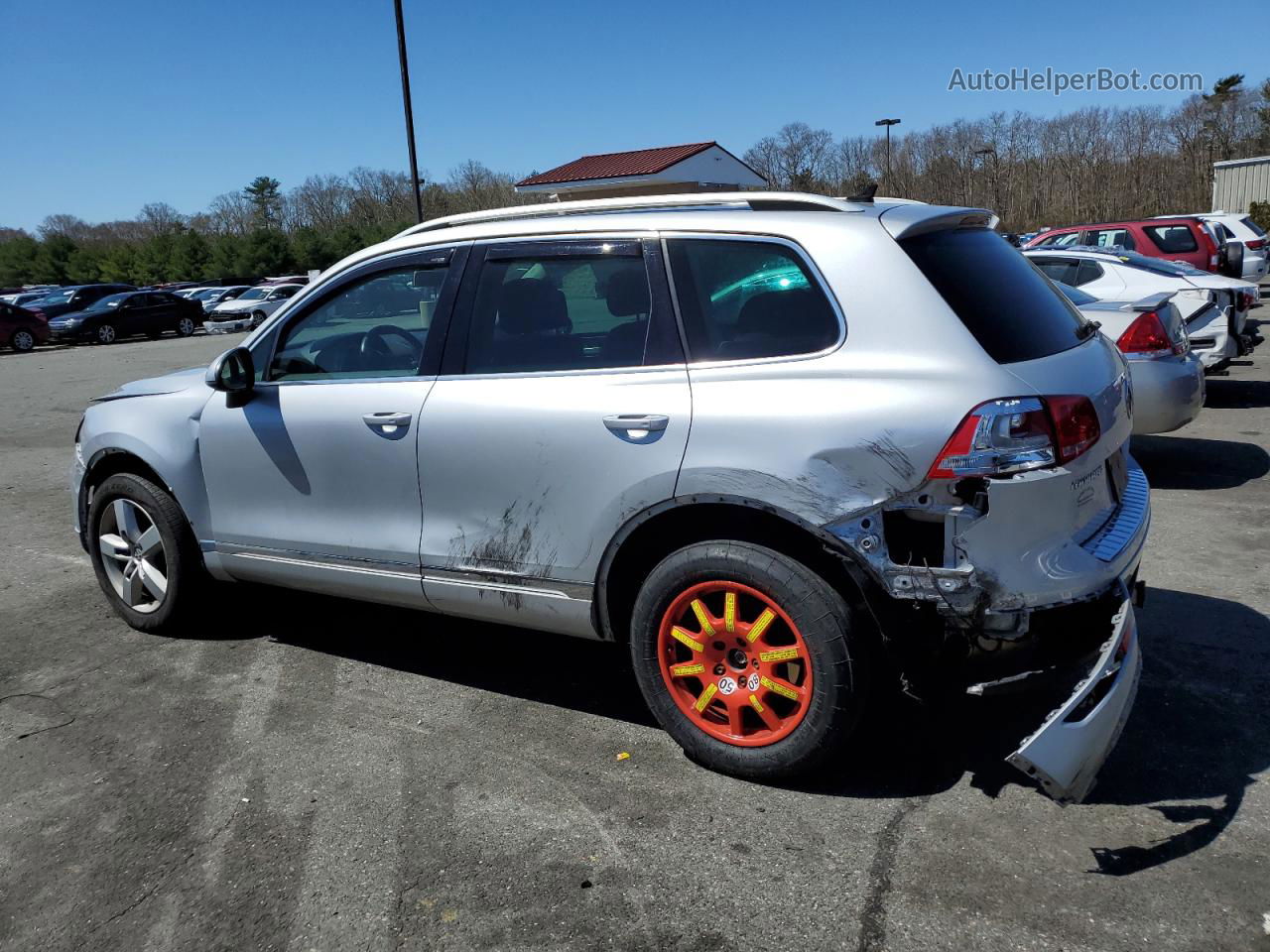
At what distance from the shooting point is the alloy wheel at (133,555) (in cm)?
480

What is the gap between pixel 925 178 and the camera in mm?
52062

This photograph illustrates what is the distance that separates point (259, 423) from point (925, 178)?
5265 centimetres

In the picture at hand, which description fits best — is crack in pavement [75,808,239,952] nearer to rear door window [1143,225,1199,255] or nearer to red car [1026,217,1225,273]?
red car [1026,217,1225,273]

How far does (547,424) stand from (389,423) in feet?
2.41

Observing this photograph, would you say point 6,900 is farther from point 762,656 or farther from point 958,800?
point 958,800

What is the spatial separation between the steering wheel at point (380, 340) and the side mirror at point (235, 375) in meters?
0.51

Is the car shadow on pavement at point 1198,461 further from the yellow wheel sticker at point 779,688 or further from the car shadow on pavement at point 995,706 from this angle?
the yellow wheel sticker at point 779,688

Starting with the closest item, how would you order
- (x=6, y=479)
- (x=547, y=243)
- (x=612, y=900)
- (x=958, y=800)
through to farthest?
(x=612, y=900) → (x=958, y=800) → (x=547, y=243) → (x=6, y=479)

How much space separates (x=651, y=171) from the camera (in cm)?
3234

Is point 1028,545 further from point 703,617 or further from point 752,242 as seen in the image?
point 752,242

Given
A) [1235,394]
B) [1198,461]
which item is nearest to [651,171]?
[1235,394]

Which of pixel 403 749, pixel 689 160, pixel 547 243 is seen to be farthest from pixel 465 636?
pixel 689 160

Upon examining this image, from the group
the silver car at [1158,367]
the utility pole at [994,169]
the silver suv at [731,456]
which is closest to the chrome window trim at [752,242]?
the silver suv at [731,456]

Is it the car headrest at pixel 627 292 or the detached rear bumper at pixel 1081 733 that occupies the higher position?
the car headrest at pixel 627 292
